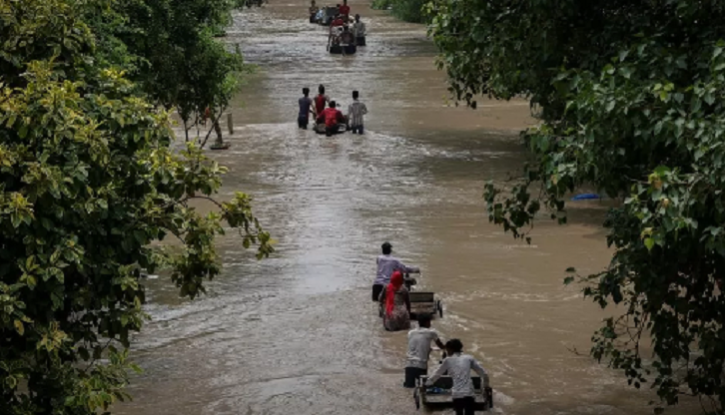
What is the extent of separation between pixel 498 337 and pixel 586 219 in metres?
6.61

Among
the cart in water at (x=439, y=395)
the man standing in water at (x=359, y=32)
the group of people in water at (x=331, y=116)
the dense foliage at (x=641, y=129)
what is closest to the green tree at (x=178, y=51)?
the group of people in water at (x=331, y=116)

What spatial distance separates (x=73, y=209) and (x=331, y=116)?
75.4 feet

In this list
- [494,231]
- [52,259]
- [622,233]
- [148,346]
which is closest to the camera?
[52,259]

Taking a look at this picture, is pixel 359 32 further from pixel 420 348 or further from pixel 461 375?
pixel 461 375

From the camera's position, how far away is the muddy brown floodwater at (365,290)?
49.4 ft

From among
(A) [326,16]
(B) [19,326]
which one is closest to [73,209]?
(B) [19,326]

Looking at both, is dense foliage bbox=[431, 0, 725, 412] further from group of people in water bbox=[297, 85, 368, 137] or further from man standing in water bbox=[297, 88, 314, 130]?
man standing in water bbox=[297, 88, 314, 130]

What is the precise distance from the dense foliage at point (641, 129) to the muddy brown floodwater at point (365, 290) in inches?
130

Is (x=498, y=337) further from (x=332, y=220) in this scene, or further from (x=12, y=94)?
(x=12, y=94)

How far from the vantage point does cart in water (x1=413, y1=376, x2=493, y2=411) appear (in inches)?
551

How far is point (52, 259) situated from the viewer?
29.6 ft

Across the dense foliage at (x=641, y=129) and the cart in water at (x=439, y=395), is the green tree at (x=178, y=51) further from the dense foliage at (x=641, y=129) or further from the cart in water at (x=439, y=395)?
the dense foliage at (x=641, y=129)

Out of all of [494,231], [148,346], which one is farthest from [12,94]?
[494,231]

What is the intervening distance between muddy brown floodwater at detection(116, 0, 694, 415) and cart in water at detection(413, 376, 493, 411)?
26cm
